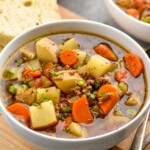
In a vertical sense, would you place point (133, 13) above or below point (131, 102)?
below

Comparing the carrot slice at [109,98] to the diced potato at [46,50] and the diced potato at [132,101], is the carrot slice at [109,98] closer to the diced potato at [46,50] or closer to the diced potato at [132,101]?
the diced potato at [132,101]

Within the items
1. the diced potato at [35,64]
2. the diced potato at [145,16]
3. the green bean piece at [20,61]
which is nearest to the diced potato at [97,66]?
the diced potato at [35,64]

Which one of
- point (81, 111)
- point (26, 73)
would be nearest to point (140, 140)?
point (81, 111)

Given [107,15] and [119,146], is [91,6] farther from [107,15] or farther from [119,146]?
[119,146]

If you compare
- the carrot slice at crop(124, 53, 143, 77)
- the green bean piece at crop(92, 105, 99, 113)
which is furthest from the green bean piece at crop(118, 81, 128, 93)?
the green bean piece at crop(92, 105, 99, 113)

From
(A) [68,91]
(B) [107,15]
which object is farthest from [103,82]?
(B) [107,15]

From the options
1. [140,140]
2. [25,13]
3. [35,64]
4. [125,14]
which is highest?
[35,64]

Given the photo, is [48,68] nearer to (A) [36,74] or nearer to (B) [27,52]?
(A) [36,74]
